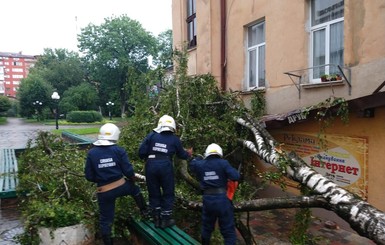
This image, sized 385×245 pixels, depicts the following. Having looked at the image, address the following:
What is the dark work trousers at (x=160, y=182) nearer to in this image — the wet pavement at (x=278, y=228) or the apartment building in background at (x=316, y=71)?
the wet pavement at (x=278, y=228)

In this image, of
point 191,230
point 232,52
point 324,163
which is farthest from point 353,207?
point 232,52

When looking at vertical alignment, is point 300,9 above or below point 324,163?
above

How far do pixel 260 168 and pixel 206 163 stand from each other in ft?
14.4

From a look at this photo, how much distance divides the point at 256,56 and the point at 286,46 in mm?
1448

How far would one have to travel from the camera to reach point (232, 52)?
9.07 m

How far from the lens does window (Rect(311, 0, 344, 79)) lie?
5.91 metres

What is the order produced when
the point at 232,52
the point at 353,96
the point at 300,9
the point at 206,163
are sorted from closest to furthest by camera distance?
the point at 206,163 < the point at 353,96 < the point at 300,9 < the point at 232,52

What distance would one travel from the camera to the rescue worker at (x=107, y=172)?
380cm

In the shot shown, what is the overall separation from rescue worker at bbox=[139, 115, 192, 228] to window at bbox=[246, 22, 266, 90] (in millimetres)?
4598

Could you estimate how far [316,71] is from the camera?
20.9ft

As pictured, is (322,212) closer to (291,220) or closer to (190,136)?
(291,220)

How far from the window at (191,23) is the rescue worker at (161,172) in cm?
778

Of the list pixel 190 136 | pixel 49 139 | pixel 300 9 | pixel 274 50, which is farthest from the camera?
pixel 49 139

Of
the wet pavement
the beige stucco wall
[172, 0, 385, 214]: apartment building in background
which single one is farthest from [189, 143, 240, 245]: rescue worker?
the beige stucco wall
